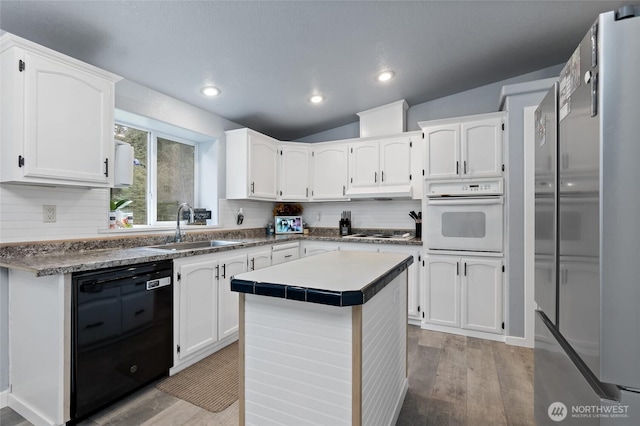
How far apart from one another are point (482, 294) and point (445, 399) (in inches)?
52.9

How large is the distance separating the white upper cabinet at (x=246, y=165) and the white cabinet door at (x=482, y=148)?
233 centimetres

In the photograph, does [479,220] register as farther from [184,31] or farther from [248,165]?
[184,31]

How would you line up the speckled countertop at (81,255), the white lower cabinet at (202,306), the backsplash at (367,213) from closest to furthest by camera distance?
the speckled countertop at (81,255) < the white lower cabinet at (202,306) < the backsplash at (367,213)

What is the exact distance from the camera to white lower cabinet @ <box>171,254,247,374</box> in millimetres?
2285

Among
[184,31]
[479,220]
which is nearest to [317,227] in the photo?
[479,220]

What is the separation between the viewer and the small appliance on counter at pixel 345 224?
13.6 feet

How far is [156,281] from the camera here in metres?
2.10

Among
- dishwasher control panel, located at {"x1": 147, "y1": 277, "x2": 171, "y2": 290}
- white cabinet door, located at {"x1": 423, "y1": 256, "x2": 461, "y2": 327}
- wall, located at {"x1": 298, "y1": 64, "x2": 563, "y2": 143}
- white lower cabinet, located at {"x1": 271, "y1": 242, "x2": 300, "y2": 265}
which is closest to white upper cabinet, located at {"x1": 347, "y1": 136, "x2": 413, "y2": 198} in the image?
wall, located at {"x1": 298, "y1": 64, "x2": 563, "y2": 143}

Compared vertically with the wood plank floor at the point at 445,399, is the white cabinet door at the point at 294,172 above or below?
above

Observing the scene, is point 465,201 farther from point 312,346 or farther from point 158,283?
point 158,283

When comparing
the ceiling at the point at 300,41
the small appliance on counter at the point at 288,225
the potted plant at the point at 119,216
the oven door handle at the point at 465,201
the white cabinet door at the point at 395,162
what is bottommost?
the small appliance on counter at the point at 288,225

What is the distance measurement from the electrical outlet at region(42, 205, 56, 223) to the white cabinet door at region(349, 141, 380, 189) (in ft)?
9.66

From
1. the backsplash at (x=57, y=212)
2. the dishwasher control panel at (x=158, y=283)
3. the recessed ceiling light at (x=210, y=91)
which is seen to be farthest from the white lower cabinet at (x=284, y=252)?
the recessed ceiling light at (x=210, y=91)

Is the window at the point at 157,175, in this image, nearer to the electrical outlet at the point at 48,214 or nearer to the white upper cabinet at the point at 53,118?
the electrical outlet at the point at 48,214
